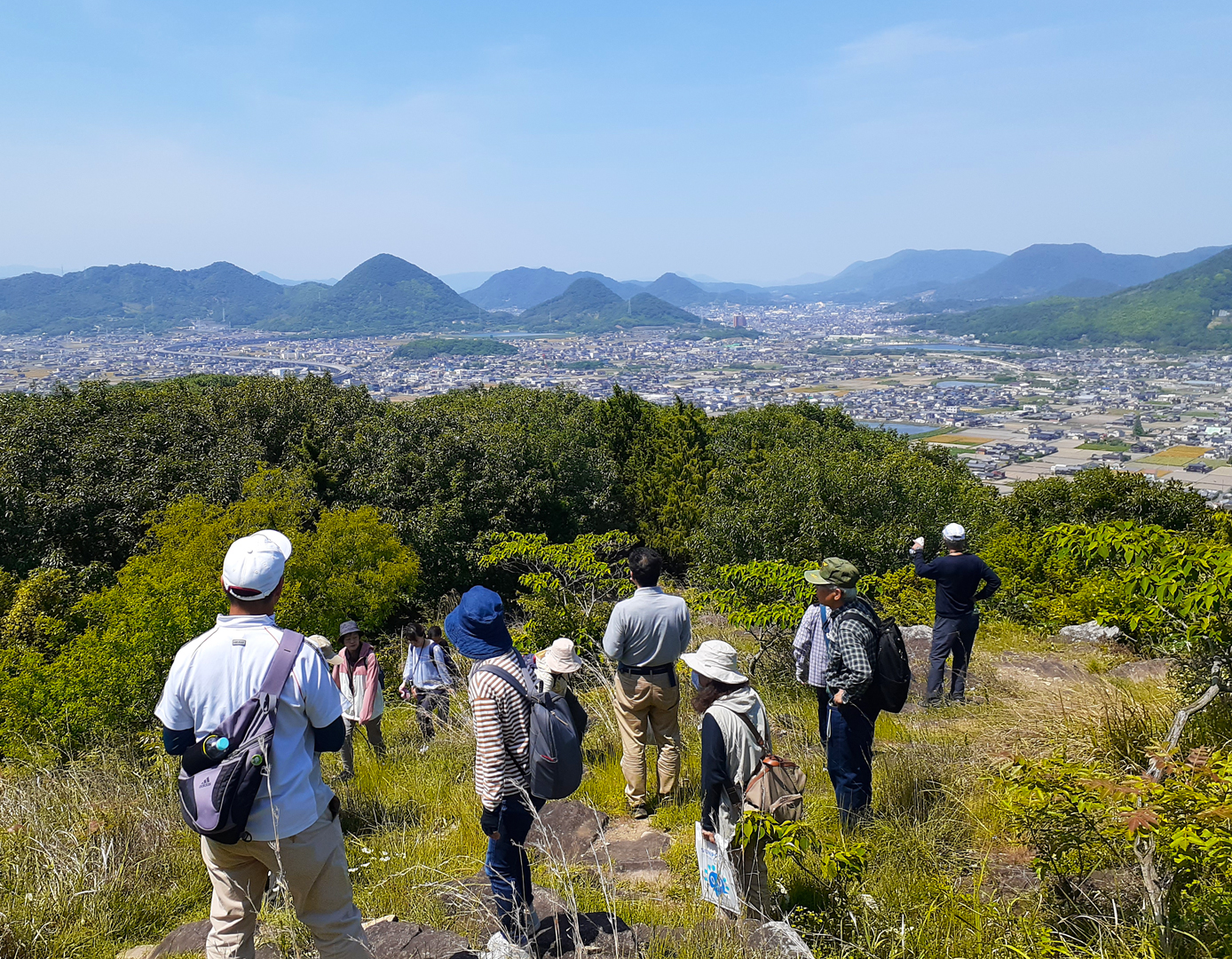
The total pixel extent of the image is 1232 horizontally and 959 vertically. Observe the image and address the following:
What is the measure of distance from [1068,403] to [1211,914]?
327 feet

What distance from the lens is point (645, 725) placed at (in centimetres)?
425

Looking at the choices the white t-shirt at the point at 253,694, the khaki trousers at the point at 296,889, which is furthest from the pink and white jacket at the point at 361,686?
the white t-shirt at the point at 253,694

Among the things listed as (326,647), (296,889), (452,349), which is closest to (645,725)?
(296,889)

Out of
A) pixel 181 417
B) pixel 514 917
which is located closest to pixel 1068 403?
pixel 181 417

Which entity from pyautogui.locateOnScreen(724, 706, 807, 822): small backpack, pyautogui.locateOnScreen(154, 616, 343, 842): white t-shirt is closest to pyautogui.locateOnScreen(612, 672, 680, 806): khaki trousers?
pyautogui.locateOnScreen(724, 706, 807, 822): small backpack

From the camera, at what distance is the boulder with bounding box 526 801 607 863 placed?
3770 millimetres

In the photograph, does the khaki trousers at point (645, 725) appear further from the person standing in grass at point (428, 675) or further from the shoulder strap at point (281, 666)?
the person standing in grass at point (428, 675)

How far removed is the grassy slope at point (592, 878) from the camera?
2.73 metres

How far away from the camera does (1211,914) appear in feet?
8.23

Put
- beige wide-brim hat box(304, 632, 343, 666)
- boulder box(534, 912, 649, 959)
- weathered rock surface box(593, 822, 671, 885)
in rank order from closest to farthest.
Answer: boulder box(534, 912, 649, 959), weathered rock surface box(593, 822, 671, 885), beige wide-brim hat box(304, 632, 343, 666)

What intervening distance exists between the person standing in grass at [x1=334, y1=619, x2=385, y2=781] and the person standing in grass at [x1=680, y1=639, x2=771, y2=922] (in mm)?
3483

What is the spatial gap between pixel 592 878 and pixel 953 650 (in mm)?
4085

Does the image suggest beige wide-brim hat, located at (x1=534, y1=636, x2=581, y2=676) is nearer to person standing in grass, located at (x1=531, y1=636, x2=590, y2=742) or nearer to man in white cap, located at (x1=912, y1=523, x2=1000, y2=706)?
person standing in grass, located at (x1=531, y1=636, x2=590, y2=742)

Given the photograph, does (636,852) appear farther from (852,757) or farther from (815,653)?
(815,653)
